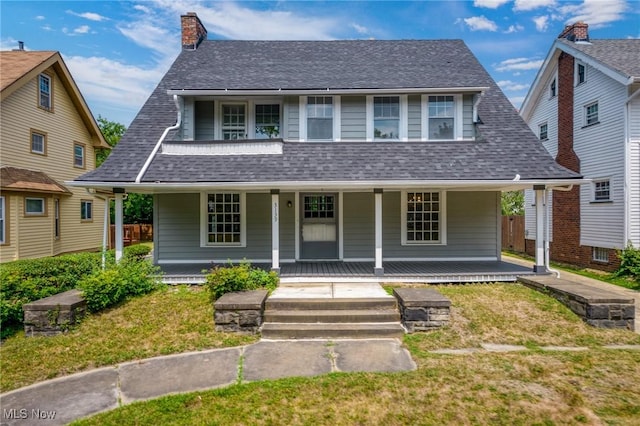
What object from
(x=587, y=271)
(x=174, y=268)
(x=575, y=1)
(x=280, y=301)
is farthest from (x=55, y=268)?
(x=575, y=1)

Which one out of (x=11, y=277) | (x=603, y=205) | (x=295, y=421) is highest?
(x=603, y=205)

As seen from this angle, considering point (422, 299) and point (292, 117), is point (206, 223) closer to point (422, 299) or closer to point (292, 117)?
point (292, 117)

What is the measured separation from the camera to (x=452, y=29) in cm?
1384

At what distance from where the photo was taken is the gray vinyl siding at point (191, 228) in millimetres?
9508

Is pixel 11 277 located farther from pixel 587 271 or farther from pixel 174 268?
pixel 587 271

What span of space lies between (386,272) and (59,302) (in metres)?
6.68

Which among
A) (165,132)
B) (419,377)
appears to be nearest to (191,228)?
(165,132)

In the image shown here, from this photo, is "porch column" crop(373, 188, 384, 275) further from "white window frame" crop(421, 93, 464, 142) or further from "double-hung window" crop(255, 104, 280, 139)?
"double-hung window" crop(255, 104, 280, 139)

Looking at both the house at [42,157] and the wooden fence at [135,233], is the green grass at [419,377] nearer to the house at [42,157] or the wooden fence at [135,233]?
the house at [42,157]

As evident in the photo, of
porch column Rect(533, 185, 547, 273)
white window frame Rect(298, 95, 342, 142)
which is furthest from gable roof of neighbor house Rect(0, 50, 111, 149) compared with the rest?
porch column Rect(533, 185, 547, 273)

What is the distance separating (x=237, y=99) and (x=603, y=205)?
1291 cm

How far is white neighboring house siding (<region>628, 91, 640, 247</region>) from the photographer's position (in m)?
10.4

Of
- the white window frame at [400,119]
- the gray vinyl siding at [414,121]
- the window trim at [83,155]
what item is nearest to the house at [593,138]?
the gray vinyl siding at [414,121]

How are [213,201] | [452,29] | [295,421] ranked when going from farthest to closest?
1. [452,29]
2. [213,201]
3. [295,421]
